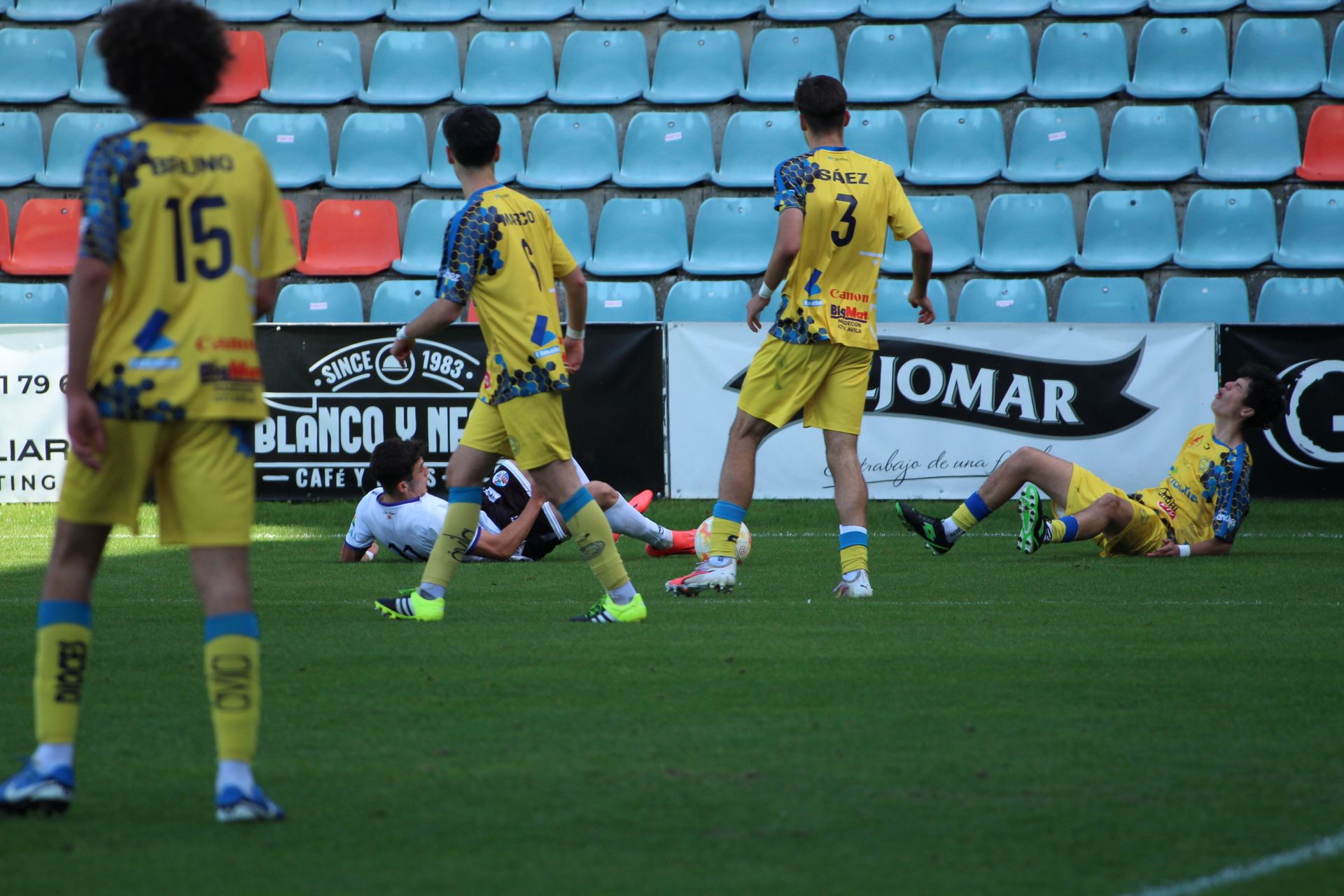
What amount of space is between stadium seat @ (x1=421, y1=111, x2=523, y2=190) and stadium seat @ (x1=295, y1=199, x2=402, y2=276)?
0.46m

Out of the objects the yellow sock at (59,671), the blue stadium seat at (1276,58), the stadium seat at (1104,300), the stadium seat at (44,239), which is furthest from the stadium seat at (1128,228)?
the yellow sock at (59,671)

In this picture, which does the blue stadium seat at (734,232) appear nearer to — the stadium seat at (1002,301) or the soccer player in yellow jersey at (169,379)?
the stadium seat at (1002,301)

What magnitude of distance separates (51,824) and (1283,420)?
8455 mm

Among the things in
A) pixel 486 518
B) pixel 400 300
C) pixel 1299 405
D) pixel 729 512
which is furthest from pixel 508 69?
pixel 729 512

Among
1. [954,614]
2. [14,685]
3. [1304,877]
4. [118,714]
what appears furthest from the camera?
[954,614]

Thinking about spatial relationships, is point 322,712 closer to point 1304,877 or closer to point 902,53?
point 1304,877

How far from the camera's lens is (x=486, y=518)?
26.9 feet

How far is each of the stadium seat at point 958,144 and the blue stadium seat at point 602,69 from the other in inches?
98.1

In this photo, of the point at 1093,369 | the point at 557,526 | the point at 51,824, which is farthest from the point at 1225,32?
the point at 51,824

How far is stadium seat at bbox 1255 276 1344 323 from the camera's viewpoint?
11258 millimetres

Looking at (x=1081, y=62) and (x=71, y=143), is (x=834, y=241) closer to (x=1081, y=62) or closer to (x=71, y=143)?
(x=1081, y=62)

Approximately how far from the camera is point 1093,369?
9844 millimetres

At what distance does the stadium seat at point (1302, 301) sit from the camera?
1126 cm

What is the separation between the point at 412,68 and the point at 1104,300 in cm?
639
